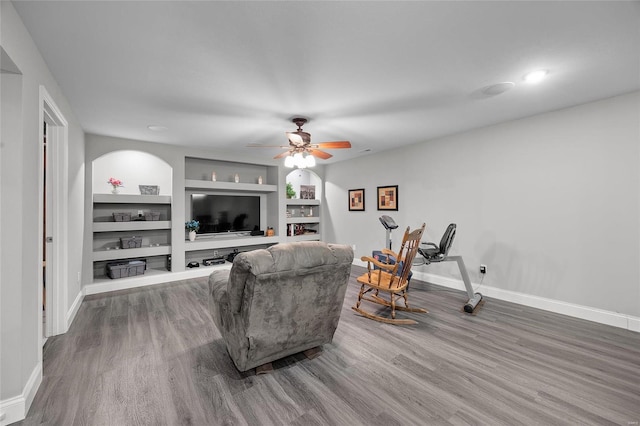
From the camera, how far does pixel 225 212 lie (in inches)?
220

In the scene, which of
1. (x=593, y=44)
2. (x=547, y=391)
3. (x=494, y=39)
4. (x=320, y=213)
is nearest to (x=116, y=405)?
(x=547, y=391)

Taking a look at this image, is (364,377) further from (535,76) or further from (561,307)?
(535,76)

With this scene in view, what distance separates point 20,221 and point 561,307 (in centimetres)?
513

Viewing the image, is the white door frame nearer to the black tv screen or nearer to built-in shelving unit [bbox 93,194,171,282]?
built-in shelving unit [bbox 93,194,171,282]

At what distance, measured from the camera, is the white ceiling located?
1626 millimetres

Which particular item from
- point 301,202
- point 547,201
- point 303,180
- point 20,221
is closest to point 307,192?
point 301,202

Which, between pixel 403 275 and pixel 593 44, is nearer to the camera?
pixel 593 44

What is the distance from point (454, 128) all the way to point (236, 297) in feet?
12.3

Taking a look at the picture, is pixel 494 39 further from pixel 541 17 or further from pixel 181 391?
pixel 181 391

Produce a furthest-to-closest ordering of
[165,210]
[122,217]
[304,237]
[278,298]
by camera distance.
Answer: [304,237]
[165,210]
[122,217]
[278,298]

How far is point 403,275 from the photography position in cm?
304

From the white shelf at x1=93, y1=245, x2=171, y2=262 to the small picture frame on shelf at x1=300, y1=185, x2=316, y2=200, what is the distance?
3292mm

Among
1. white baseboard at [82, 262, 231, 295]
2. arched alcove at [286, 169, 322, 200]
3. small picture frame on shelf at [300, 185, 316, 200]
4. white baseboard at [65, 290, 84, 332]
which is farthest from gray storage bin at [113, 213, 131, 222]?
small picture frame on shelf at [300, 185, 316, 200]

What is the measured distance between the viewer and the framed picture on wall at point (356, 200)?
5.87 metres
